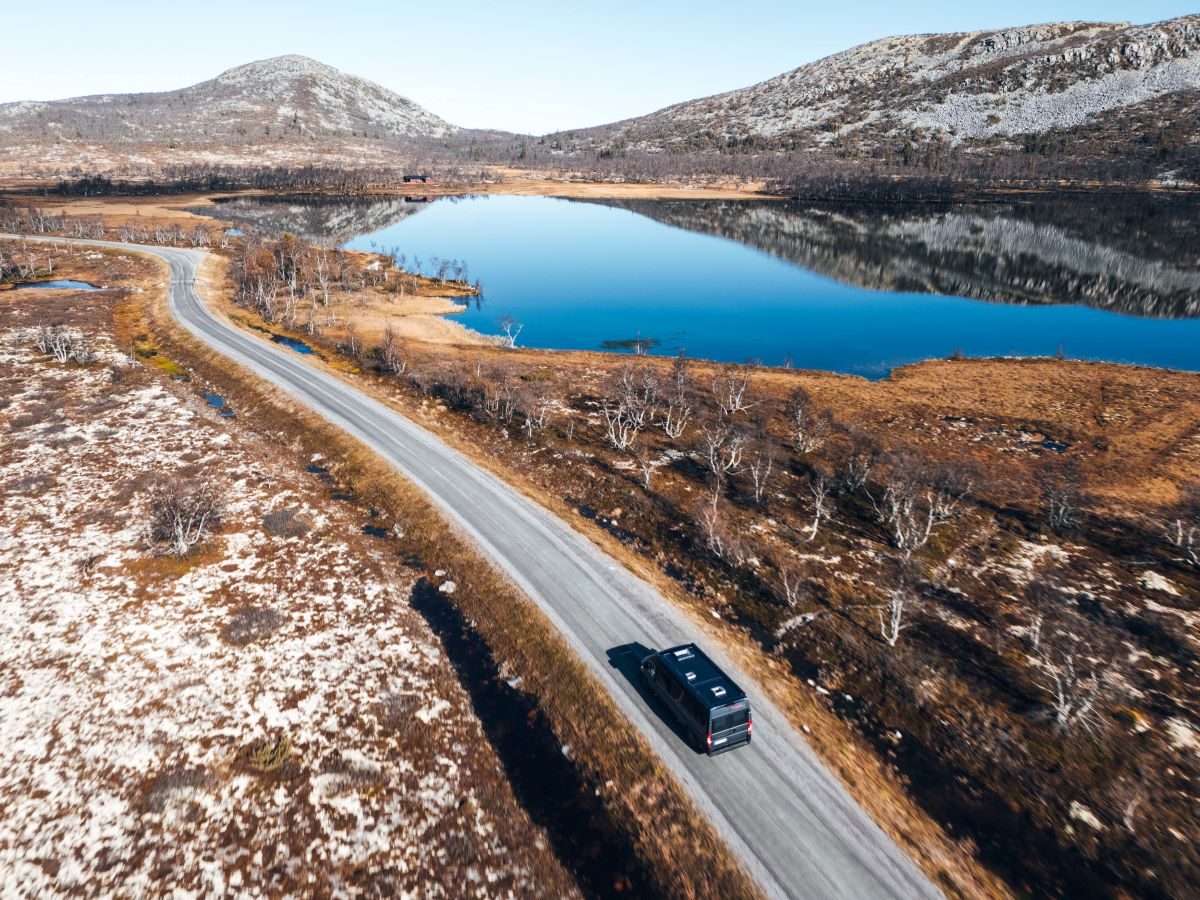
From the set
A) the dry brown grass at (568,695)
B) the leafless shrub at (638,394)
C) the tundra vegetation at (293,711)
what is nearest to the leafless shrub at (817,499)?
the leafless shrub at (638,394)

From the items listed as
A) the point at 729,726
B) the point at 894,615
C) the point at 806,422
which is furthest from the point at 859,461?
the point at 729,726

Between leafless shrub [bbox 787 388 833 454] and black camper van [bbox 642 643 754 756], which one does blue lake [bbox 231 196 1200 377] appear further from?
black camper van [bbox 642 643 754 756]

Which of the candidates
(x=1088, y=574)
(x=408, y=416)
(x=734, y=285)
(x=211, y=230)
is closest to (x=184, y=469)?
(x=408, y=416)

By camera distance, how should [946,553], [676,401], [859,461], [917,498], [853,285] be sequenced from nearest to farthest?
[946,553] → [917,498] → [859,461] → [676,401] → [853,285]

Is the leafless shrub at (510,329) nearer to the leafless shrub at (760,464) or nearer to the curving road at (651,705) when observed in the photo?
the curving road at (651,705)

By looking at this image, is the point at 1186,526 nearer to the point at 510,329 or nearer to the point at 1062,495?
the point at 1062,495
